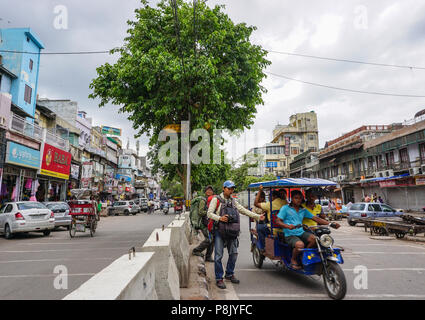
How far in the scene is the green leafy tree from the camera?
1170 centimetres

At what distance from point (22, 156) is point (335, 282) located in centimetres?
2090

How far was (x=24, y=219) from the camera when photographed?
13188mm

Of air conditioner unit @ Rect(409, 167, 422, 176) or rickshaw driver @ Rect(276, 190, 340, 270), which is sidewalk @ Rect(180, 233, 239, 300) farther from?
air conditioner unit @ Rect(409, 167, 422, 176)

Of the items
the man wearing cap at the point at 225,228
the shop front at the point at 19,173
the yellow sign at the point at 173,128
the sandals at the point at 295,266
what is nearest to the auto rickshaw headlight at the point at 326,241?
the sandals at the point at 295,266

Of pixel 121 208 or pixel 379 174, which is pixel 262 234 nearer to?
pixel 379 174

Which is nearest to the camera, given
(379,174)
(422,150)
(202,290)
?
(202,290)

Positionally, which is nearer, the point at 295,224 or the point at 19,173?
the point at 295,224

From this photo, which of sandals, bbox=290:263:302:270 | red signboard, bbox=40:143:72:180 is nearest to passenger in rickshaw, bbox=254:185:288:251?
sandals, bbox=290:263:302:270

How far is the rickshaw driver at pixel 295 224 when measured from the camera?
5543mm

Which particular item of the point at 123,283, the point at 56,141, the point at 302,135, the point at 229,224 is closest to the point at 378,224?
the point at 229,224

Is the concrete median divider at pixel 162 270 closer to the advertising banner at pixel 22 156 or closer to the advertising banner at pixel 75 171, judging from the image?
the advertising banner at pixel 22 156
